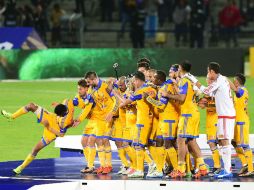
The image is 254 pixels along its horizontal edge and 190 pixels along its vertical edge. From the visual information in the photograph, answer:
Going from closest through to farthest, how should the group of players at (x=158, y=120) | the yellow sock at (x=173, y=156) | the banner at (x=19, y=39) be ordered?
the group of players at (x=158, y=120) < the yellow sock at (x=173, y=156) < the banner at (x=19, y=39)

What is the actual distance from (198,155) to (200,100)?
1146 mm

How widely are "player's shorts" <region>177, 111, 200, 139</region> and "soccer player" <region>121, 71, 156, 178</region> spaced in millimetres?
645

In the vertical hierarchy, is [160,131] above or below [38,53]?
below

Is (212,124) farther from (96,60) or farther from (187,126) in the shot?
(96,60)

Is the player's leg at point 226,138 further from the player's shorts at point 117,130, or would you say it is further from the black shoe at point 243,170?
the player's shorts at point 117,130

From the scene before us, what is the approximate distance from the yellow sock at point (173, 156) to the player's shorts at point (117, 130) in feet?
3.79

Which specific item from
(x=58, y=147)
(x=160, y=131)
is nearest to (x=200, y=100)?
(x=160, y=131)

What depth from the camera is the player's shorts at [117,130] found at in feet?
63.1

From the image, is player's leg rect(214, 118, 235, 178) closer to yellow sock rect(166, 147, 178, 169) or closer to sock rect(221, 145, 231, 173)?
sock rect(221, 145, 231, 173)

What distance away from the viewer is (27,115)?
1225 inches

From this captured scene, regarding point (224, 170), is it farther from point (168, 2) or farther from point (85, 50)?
point (168, 2)

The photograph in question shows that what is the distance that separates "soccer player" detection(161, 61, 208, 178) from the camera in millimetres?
18125

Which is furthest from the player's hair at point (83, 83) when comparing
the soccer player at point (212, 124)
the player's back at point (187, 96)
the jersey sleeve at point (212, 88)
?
the jersey sleeve at point (212, 88)

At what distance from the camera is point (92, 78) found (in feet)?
61.9
